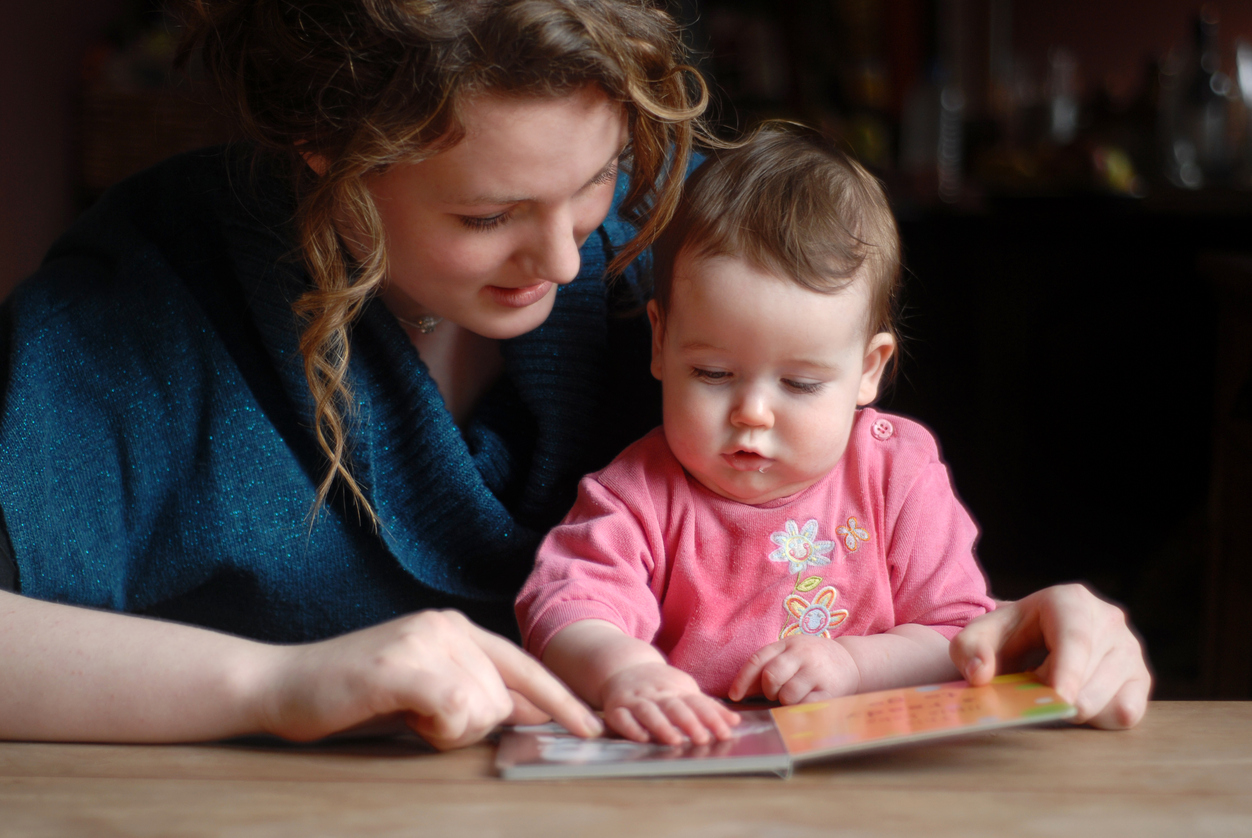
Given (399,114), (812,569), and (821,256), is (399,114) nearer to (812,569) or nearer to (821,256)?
(821,256)

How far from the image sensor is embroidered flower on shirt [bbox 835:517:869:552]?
2.62 ft

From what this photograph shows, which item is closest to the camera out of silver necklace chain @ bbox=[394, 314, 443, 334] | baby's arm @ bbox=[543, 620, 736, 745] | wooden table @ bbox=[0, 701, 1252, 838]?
wooden table @ bbox=[0, 701, 1252, 838]

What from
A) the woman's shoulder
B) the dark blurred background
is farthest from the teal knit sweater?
the dark blurred background

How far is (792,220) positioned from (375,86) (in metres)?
0.32

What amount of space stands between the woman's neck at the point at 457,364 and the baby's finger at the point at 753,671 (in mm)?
416

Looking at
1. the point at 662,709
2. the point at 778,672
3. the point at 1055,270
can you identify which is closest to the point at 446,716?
the point at 662,709

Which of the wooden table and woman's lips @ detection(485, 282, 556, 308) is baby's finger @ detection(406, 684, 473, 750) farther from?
woman's lips @ detection(485, 282, 556, 308)

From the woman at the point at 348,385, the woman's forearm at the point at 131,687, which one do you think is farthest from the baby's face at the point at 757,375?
the woman's forearm at the point at 131,687

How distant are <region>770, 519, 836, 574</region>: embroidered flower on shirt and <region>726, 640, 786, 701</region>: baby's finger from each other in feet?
0.30

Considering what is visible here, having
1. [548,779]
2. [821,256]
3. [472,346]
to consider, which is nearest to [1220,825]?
[548,779]

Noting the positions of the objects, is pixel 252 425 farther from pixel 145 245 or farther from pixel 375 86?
pixel 375 86

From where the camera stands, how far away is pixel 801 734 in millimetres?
565

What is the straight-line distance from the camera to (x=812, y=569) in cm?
79

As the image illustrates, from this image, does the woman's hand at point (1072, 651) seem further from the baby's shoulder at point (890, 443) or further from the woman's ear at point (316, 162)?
the woman's ear at point (316, 162)
